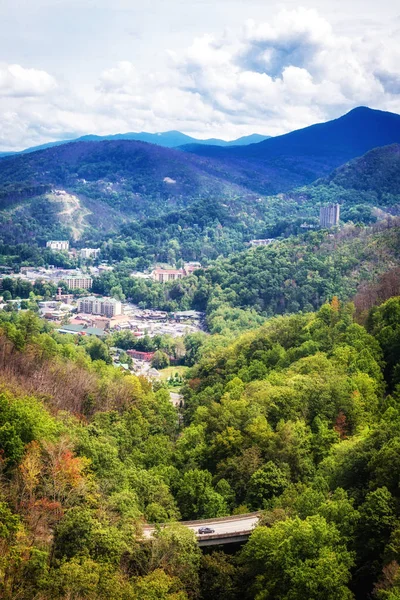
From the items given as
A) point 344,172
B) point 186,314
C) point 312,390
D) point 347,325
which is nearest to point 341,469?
point 312,390

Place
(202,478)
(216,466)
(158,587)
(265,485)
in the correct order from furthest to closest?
1. (216,466)
2. (202,478)
3. (265,485)
4. (158,587)

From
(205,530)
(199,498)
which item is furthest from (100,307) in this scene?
(205,530)

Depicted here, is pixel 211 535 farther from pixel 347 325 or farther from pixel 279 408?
pixel 347 325

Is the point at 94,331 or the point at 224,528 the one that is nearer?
the point at 224,528

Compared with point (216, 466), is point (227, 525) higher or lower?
higher

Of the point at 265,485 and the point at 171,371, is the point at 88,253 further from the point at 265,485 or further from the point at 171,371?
the point at 265,485

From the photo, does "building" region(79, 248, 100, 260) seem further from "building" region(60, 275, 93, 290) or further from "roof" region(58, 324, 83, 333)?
"roof" region(58, 324, 83, 333)

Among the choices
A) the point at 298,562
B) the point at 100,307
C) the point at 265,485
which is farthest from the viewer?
the point at 100,307
